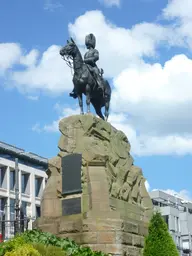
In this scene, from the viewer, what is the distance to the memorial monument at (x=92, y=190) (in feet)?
84.8

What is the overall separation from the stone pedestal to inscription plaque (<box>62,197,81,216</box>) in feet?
0.46

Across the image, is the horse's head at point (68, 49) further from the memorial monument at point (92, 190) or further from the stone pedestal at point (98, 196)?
the stone pedestal at point (98, 196)

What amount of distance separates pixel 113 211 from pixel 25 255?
A: 20.6 ft

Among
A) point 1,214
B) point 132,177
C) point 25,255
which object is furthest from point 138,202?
point 1,214

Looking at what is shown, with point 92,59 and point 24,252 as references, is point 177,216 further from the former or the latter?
point 24,252

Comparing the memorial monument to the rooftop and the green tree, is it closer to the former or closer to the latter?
the green tree

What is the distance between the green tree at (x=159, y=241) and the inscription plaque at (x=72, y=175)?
4.29 metres

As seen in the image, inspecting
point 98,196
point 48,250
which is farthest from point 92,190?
point 48,250

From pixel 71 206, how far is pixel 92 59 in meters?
6.60

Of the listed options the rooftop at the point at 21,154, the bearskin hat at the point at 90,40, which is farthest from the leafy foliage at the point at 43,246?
the rooftop at the point at 21,154

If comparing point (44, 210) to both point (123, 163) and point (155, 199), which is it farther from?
point (155, 199)

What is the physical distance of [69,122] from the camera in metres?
28.1

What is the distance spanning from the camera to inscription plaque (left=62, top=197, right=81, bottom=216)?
1048 inches

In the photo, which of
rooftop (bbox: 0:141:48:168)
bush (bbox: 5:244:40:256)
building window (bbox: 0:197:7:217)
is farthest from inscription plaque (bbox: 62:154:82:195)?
rooftop (bbox: 0:141:48:168)
